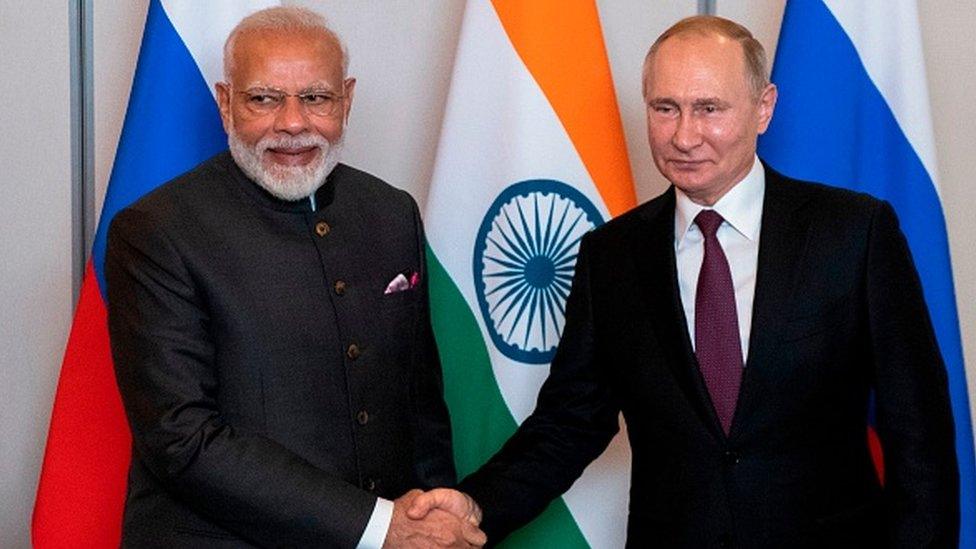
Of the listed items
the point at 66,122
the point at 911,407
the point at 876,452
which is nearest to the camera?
the point at 911,407

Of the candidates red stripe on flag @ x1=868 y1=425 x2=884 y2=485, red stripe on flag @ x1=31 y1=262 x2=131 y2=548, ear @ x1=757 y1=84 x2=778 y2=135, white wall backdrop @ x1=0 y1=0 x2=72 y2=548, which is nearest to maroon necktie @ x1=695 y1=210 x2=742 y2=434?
ear @ x1=757 y1=84 x2=778 y2=135

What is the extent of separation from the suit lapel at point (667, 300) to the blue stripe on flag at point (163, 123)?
1002 millimetres

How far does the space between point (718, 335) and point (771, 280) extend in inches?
4.7

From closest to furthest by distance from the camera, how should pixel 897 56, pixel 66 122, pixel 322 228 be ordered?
1. pixel 322 228
2. pixel 897 56
3. pixel 66 122

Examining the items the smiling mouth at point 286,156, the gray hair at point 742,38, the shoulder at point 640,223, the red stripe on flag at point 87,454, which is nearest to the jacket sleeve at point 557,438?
the shoulder at point 640,223

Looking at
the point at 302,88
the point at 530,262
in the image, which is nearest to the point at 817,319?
the point at 530,262

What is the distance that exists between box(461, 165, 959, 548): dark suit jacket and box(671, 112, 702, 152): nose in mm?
155

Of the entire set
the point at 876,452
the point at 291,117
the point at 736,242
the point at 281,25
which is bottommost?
the point at 876,452

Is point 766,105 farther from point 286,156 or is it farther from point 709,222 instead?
point 286,156

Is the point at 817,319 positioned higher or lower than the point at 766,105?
lower

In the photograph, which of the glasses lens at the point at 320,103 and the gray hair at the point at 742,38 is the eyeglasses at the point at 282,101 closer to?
the glasses lens at the point at 320,103

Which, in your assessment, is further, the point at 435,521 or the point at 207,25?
the point at 207,25

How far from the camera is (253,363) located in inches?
92.1

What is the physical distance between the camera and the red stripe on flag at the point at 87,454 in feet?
9.71
